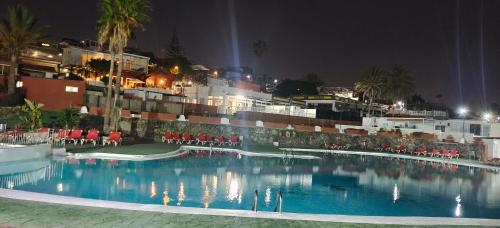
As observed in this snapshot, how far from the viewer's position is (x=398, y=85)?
7806 centimetres

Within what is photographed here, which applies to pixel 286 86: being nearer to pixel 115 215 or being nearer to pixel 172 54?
pixel 172 54

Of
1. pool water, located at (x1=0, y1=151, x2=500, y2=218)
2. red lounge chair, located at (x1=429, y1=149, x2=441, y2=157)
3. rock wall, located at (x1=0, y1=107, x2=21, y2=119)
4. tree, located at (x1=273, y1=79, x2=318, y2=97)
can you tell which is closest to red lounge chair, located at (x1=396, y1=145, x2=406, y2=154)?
red lounge chair, located at (x1=429, y1=149, x2=441, y2=157)

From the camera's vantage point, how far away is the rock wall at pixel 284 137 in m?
35.0

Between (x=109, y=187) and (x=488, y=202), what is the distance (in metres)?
15.7

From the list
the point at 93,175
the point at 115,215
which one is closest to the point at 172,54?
the point at 93,175

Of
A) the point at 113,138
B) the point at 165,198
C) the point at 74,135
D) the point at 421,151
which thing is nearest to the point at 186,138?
the point at 113,138

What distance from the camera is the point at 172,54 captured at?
10025 centimetres

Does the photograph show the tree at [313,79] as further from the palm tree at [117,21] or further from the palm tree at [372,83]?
the palm tree at [117,21]

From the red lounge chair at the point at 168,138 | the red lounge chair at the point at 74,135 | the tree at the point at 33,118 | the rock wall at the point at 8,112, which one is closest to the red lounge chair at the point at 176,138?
the red lounge chair at the point at 168,138

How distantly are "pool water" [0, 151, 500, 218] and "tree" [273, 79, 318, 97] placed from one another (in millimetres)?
77670

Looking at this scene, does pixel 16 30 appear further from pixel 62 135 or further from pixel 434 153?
pixel 434 153

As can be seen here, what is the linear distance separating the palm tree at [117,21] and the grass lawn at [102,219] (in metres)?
20.5

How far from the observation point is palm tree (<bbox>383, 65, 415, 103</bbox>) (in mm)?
76938

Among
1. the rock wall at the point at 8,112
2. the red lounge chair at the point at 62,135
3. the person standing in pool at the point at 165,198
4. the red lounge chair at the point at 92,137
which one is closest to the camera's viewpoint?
the person standing in pool at the point at 165,198
